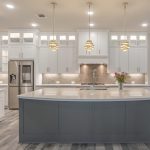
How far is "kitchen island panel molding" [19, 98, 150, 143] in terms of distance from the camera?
188 inches

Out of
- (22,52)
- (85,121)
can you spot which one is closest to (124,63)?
(22,52)

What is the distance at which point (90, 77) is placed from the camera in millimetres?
9445

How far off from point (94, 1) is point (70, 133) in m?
3.16

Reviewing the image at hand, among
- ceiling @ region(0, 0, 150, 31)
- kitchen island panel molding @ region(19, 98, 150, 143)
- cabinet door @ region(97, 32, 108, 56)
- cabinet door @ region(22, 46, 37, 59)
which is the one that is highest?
ceiling @ region(0, 0, 150, 31)

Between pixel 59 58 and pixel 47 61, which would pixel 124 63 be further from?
pixel 47 61

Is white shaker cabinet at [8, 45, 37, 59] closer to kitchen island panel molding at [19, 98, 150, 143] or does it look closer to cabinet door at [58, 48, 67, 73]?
cabinet door at [58, 48, 67, 73]

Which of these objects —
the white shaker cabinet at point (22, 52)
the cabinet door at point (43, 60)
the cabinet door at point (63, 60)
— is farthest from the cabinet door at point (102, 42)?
the white shaker cabinet at point (22, 52)

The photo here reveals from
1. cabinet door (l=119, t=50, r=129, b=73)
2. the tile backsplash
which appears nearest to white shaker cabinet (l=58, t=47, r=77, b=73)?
the tile backsplash

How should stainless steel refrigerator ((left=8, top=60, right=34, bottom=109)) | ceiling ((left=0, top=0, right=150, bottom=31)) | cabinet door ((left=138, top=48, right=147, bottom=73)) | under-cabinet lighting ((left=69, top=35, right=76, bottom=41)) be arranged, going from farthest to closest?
under-cabinet lighting ((left=69, top=35, right=76, bottom=41)), cabinet door ((left=138, top=48, right=147, bottom=73)), stainless steel refrigerator ((left=8, top=60, right=34, bottom=109)), ceiling ((left=0, top=0, right=150, bottom=31))

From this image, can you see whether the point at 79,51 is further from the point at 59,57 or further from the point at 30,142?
the point at 30,142

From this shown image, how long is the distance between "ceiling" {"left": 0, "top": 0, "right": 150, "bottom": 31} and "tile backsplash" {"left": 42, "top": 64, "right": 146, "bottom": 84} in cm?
167

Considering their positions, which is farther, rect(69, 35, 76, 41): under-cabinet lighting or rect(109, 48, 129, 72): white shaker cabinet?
rect(69, 35, 76, 41): under-cabinet lighting

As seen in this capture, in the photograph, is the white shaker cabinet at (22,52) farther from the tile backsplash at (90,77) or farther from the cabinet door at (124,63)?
the cabinet door at (124,63)

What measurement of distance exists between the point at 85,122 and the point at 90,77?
4774 mm
